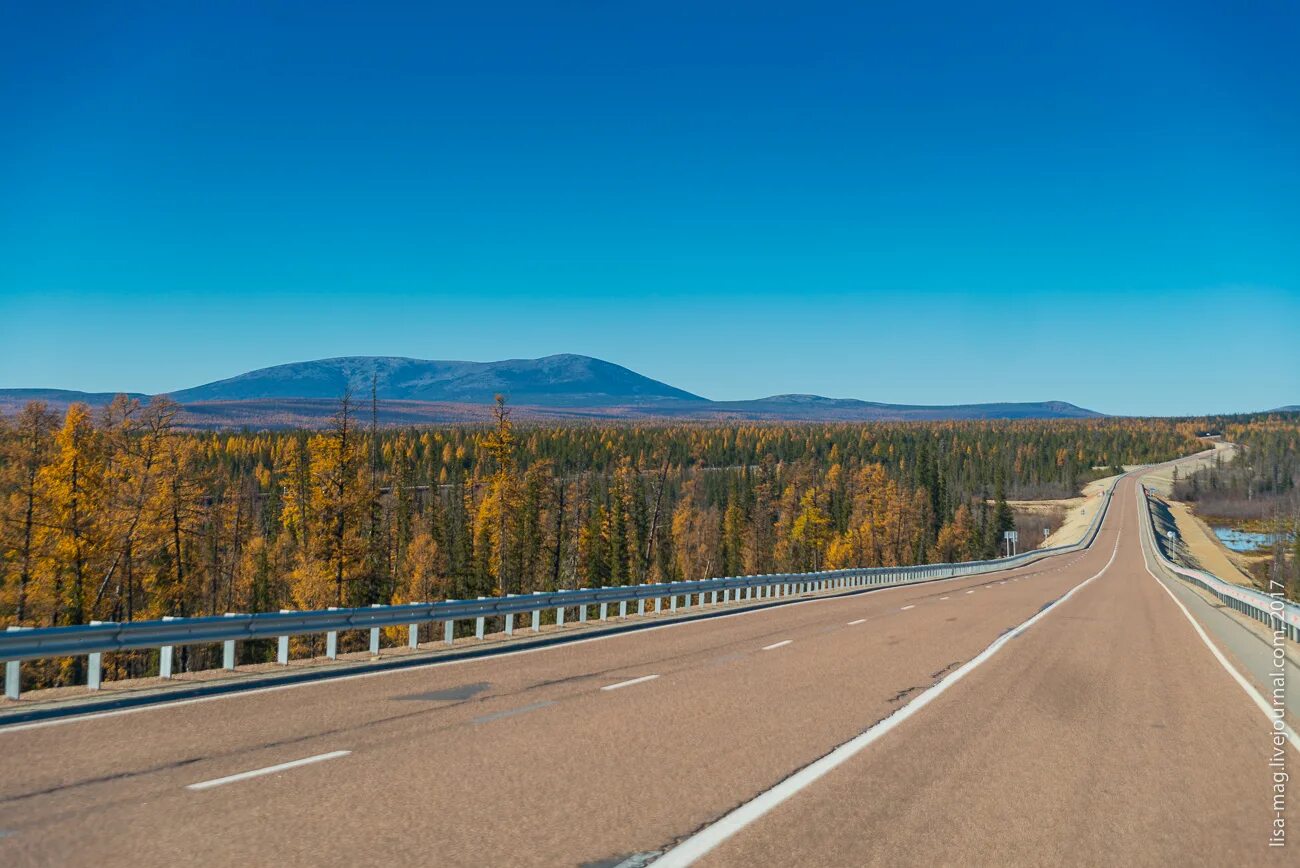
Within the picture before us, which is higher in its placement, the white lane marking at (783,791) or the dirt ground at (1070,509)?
the white lane marking at (783,791)

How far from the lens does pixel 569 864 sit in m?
5.48

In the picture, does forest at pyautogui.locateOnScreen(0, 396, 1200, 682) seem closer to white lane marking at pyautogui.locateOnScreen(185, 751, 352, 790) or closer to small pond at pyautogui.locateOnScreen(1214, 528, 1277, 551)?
white lane marking at pyautogui.locateOnScreen(185, 751, 352, 790)

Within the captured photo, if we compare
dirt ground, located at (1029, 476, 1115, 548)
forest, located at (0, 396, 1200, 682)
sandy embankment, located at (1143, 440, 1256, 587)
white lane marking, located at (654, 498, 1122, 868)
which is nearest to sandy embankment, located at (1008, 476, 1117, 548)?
dirt ground, located at (1029, 476, 1115, 548)

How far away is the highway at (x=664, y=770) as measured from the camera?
5871 mm

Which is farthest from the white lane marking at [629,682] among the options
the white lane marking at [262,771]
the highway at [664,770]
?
the white lane marking at [262,771]

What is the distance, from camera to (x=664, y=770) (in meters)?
7.81

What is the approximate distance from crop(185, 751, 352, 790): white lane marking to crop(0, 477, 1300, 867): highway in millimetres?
42

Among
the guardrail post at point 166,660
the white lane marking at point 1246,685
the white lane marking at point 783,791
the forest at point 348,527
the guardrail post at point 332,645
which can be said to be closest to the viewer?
the white lane marking at point 783,791

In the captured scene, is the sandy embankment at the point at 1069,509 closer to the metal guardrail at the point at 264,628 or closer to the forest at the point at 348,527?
the forest at the point at 348,527

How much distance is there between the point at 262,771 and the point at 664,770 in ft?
10.4

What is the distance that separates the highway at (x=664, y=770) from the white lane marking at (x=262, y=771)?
4 cm

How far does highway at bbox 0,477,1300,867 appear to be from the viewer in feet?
19.3

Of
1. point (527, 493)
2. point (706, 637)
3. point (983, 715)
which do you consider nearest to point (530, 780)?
point (983, 715)

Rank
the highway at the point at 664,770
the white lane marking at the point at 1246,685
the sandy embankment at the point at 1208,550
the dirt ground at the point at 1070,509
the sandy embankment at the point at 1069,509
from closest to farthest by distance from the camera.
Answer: the highway at the point at 664,770 < the white lane marking at the point at 1246,685 < the sandy embankment at the point at 1208,550 < the dirt ground at the point at 1070,509 < the sandy embankment at the point at 1069,509
